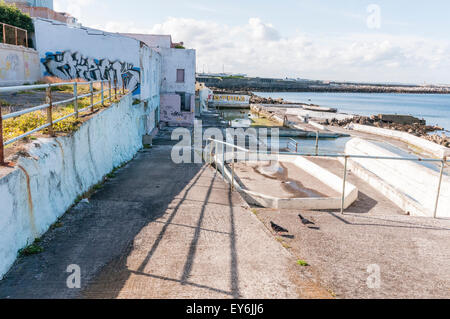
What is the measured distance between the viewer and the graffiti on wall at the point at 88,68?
2008 centimetres

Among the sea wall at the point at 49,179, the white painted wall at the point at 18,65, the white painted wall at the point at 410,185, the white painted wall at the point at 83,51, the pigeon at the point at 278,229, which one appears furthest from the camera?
the white painted wall at the point at 83,51

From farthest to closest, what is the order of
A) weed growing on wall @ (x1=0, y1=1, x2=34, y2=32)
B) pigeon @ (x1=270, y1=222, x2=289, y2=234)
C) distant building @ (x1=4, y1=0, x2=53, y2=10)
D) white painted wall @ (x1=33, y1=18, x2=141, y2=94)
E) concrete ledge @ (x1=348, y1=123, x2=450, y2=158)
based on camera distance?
distant building @ (x1=4, y1=0, x2=53, y2=10)
concrete ledge @ (x1=348, y1=123, x2=450, y2=158)
weed growing on wall @ (x1=0, y1=1, x2=34, y2=32)
white painted wall @ (x1=33, y1=18, x2=141, y2=94)
pigeon @ (x1=270, y1=222, x2=289, y2=234)

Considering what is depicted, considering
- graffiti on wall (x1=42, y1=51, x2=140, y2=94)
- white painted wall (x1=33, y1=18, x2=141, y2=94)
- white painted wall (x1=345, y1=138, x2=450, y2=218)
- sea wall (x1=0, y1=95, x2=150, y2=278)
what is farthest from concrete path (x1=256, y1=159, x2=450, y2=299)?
white painted wall (x1=33, y1=18, x2=141, y2=94)

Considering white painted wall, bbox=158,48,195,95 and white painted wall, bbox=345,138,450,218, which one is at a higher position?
white painted wall, bbox=158,48,195,95

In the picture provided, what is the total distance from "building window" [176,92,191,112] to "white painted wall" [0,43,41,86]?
45.5ft

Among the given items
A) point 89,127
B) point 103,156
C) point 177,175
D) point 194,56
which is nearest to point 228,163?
point 177,175

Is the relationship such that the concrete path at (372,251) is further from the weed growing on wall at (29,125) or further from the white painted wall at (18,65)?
the white painted wall at (18,65)

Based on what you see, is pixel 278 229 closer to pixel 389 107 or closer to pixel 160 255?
pixel 160 255

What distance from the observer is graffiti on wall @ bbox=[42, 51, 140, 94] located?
20078 millimetres

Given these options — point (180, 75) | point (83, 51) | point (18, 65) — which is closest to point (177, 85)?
point (180, 75)

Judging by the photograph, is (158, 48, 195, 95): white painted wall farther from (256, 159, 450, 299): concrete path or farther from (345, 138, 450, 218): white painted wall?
(256, 159, 450, 299): concrete path

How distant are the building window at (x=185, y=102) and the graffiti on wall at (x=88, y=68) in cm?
1184

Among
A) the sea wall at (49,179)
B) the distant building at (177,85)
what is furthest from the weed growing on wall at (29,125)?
the distant building at (177,85)

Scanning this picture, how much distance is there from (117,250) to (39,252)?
1.15 meters
